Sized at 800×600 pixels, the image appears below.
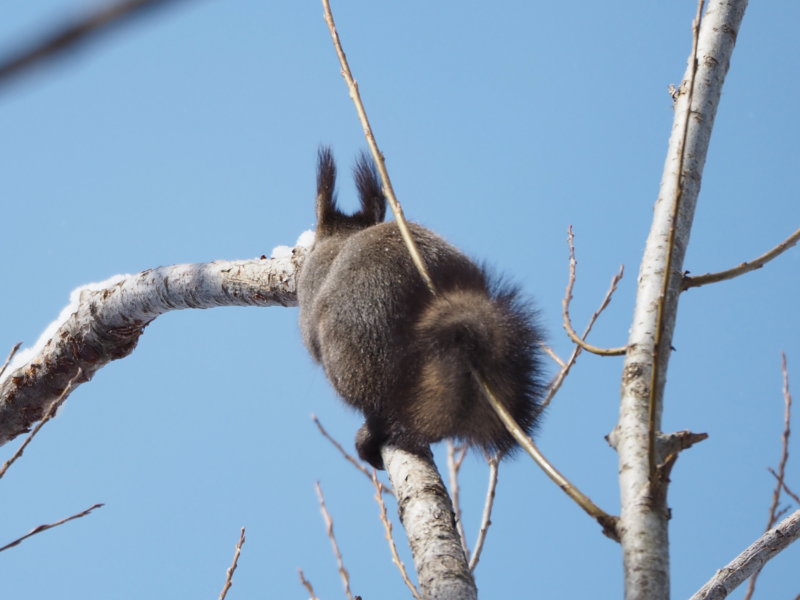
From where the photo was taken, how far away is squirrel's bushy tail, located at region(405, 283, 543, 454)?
6.76ft

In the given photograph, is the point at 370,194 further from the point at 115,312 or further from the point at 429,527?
the point at 429,527

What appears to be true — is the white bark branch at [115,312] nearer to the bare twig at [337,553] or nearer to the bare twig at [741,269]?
the bare twig at [337,553]

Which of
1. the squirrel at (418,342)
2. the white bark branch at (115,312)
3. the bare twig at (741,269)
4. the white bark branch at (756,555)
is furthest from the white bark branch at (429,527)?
the white bark branch at (115,312)

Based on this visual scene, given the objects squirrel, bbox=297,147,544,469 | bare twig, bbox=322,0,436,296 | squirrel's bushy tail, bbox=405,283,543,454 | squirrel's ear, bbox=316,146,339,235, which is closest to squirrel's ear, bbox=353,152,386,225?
squirrel's ear, bbox=316,146,339,235

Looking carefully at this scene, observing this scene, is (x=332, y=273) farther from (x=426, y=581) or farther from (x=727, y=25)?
(x=727, y=25)

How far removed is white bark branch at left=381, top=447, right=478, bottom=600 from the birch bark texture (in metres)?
0.61

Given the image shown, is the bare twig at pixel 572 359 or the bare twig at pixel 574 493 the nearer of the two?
the bare twig at pixel 574 493

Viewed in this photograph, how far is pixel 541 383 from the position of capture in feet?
7.36

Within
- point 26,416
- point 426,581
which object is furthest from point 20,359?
Answer: point 426,581

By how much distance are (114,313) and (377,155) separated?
222 cm

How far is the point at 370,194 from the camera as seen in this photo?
3.34 metres

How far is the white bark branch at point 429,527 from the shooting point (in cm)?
160

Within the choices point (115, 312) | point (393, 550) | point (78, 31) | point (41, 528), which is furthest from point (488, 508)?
point (78, 31)

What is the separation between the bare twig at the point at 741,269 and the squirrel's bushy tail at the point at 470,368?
2.50 feet
